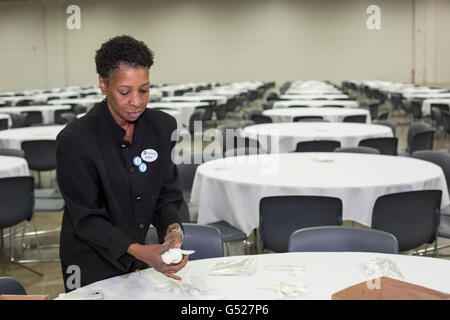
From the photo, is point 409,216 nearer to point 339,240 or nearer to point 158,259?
point 339,240

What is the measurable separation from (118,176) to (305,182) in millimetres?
2020

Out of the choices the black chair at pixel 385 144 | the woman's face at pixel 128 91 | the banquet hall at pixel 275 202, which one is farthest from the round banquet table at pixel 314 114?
the woman's face at pixel 128 91

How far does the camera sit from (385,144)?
565 centimetres

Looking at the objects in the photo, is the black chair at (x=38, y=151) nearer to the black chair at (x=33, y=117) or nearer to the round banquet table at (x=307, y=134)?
the round banquet table at (x=307, y=134)

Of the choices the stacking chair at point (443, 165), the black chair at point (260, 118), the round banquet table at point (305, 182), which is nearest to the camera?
the round banquet table at point (305, 182)

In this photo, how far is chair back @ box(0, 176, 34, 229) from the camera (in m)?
4.07

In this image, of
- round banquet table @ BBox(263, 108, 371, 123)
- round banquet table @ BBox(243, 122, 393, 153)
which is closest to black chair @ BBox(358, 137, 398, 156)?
round banquet table @ BBox(243, 122, 393, 153)

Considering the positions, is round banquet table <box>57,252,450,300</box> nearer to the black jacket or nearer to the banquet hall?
the banquet hall

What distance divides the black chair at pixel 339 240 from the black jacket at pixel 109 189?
0.59 metres

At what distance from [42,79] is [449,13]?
16172 millimetres

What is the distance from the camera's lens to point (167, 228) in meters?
2.15

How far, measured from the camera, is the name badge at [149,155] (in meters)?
2.07

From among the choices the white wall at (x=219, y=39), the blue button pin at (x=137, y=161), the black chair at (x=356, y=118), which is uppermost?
the white wall at (x=219, y=39)

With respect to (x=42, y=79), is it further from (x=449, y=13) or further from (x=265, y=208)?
(x=265, y=208)
